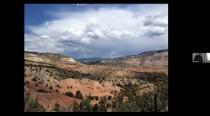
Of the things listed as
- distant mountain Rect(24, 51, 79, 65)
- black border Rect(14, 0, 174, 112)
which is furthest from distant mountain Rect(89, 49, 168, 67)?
distant mountain Rect(24, 51, 79, 65)

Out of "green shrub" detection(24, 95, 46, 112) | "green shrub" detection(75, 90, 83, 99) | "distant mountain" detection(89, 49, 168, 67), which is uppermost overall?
"distant mountain" detection(89, 49, 168, 67)

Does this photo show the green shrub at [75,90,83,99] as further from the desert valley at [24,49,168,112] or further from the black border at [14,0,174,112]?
the black border at [14,0,174,112]

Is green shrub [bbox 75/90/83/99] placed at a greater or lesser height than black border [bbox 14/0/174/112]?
lesser

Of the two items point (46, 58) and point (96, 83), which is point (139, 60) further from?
point (46, 58)

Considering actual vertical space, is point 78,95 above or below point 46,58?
below

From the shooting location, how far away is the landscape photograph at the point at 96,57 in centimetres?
842

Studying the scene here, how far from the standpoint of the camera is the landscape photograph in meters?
8.42

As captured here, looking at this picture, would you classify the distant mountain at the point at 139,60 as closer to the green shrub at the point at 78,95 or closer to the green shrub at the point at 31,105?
the green shrub at the point at 78,95

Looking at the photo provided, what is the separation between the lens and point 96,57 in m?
8.49

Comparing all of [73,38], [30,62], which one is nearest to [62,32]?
[73,38]
